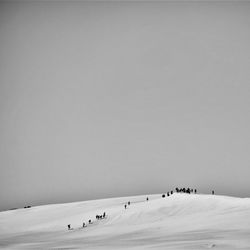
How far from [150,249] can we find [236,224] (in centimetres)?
925

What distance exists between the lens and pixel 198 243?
18203 millimetres

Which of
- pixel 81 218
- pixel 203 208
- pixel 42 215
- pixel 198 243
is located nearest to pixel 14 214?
pixel 42 215

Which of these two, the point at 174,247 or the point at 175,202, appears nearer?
the point at 174,247

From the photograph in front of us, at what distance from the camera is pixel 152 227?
101 ft

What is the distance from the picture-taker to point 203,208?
40.4 m

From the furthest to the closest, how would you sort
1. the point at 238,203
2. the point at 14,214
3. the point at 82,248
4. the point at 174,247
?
the point at 14,214 → the point at 238,203 → the point at 82,248 → the point at 174,247

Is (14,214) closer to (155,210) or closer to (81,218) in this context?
(81,218)

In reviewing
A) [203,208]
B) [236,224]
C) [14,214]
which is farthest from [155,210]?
[14,214]

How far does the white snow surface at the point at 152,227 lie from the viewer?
20139mm

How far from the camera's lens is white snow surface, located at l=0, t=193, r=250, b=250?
20.1 meters

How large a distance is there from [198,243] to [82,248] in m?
6.51

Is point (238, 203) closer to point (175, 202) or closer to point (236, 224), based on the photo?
point (175, 202)

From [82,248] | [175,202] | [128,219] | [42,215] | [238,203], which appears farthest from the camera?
[42,215]

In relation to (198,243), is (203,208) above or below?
above
